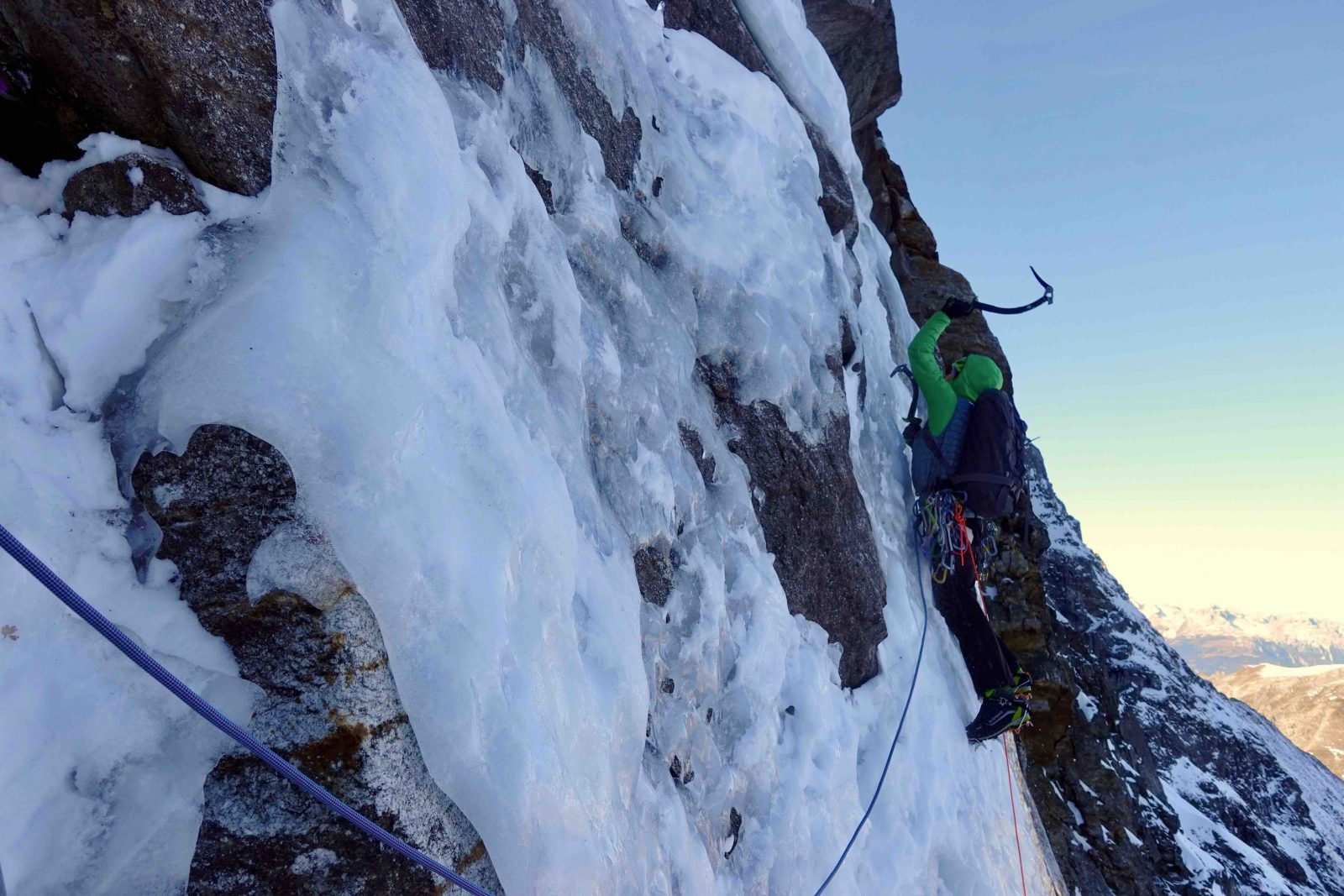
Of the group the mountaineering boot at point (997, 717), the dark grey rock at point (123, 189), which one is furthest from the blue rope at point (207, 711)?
the mountaineering boot at point (997, 717)

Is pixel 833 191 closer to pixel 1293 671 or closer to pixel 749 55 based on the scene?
pixel 749 55

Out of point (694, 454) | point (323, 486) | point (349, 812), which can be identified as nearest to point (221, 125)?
point (323, 486)

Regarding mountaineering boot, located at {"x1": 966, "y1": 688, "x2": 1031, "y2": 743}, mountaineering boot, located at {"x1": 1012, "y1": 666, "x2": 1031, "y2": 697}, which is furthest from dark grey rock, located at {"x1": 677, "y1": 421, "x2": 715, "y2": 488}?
mountaineering boot, located at {"x1": 1012, "y1": 666, "x2": 1031, "y2": 697}

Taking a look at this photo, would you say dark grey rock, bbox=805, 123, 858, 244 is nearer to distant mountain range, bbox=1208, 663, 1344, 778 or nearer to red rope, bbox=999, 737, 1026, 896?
red rope, bbox=999, 737, 1026, 896

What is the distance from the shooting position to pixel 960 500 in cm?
588

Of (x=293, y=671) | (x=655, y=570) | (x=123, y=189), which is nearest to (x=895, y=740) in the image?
(x=655, y=570)

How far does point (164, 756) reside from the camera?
1.88 meters

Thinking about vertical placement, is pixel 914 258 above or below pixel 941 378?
above

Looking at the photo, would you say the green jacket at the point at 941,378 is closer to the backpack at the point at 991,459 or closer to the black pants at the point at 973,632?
the backpack at the point at 991,459

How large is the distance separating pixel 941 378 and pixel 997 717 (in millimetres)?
2446

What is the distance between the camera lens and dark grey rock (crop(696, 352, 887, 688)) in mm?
4461

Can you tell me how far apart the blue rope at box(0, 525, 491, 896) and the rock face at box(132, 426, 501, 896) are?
0.05 m

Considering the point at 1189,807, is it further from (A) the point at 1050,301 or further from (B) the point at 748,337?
(B) the point at 748,337

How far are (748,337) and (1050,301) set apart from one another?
108 inches
